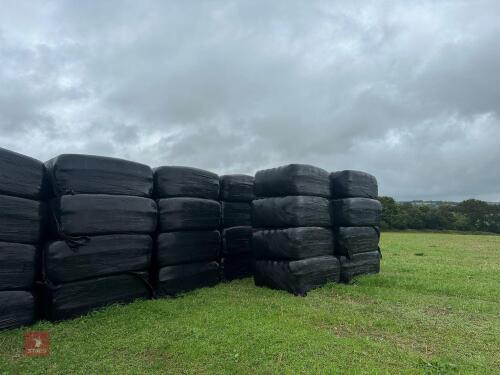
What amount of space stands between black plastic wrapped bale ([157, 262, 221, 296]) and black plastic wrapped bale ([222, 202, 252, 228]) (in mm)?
954

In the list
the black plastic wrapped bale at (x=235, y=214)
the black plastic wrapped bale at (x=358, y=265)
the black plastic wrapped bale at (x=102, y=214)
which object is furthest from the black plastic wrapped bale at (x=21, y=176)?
the black plastic wrapped bale at (x=358, y=265)

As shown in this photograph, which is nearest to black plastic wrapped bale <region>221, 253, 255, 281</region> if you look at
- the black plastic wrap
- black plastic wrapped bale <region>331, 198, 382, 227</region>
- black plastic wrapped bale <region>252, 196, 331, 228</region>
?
the black plastic wrap

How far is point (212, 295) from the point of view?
20.0ft

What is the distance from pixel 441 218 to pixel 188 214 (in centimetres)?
3733

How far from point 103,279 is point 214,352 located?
90.1 inches

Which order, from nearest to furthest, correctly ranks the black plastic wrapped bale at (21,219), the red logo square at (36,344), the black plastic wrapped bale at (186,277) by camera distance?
the red logo square at (36,344)
the black plastic wrapped bale at (21,219)
the black plastic wrapped bale at (186,277)

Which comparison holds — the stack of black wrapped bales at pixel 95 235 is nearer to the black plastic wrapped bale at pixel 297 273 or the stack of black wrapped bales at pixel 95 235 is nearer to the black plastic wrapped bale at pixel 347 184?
the black plastic wrapped bale at pixel 297 273

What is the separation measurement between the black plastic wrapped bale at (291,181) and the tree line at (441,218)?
105 ft

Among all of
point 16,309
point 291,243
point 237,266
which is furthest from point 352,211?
point 16,309

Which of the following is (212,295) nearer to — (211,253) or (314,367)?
(211,253)

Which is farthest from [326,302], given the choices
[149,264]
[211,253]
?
[149,264]

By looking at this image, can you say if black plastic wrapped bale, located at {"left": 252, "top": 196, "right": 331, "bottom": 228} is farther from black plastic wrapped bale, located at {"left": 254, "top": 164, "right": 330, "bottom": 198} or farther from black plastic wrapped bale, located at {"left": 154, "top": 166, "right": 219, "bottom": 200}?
black plastic wrapped bale, located at {"left": 154, "top": 166, "right": 219, "bottom": 200}

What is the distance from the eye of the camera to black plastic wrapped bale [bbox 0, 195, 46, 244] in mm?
4324

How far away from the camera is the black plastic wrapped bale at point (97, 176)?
486 centimetres
